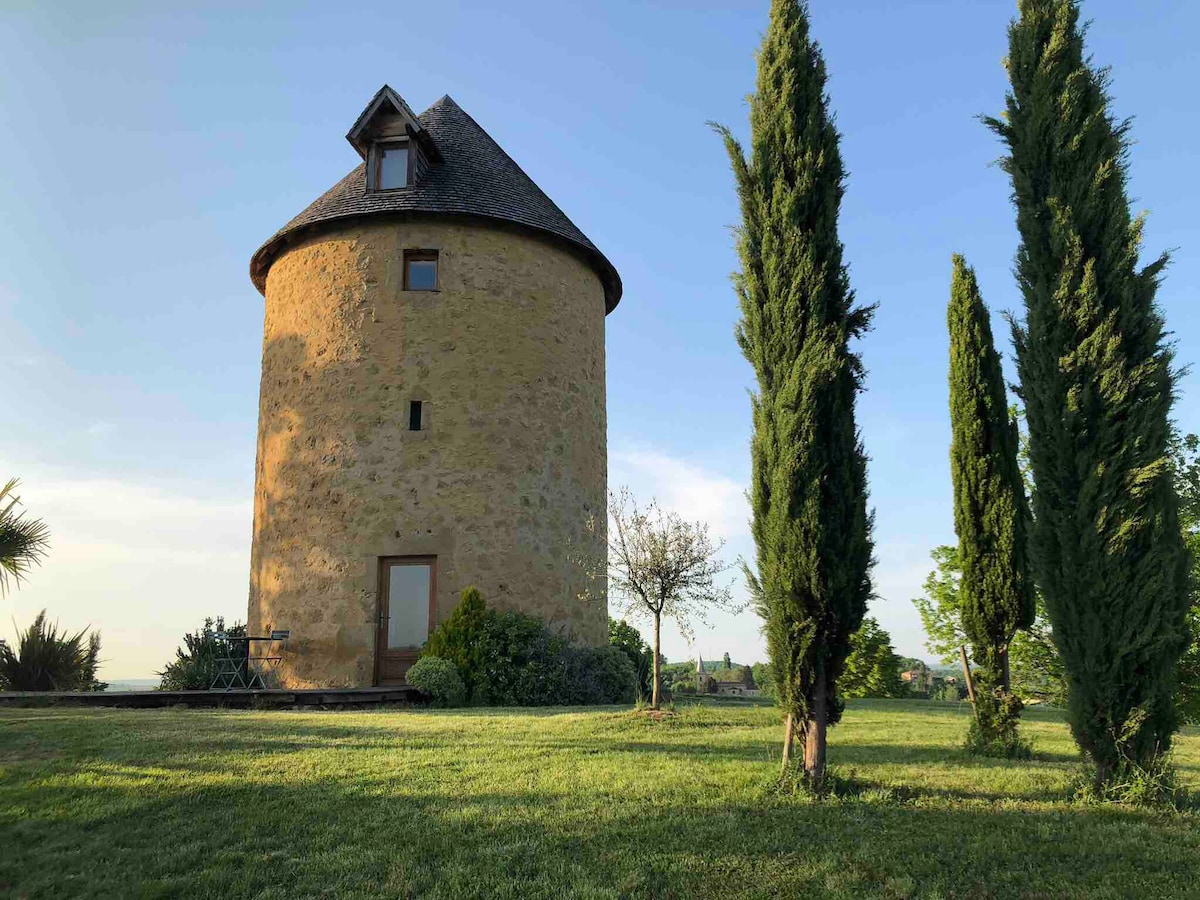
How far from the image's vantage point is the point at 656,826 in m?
5.99

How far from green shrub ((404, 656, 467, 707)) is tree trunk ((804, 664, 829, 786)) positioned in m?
8.15

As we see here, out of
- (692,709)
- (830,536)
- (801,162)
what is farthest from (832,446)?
(692,709)

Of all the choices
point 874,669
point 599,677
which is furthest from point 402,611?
point 874,669

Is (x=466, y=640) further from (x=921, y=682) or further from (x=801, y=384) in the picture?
(x=921, y=682)

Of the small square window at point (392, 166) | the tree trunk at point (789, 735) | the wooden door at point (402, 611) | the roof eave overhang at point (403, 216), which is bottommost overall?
the tree trunk at point (789, 735)

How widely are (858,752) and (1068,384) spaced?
15.1 ft

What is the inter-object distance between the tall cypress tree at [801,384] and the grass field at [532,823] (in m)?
1.25

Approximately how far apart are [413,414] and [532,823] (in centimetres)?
1154

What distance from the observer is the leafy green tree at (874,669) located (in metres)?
27.1

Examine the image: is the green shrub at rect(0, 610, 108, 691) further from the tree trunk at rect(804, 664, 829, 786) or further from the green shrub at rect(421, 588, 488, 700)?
the tree trunk at rect(804, 664, 829, 786)

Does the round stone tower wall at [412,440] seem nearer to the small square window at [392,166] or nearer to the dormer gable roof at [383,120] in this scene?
the small square window at [392,166]

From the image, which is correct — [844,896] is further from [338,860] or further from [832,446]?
[832,446]

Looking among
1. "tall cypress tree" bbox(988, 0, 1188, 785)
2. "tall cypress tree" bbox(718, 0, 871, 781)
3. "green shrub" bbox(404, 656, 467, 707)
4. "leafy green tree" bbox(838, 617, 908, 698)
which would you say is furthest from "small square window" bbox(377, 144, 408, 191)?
"leafy green tree" bbox(838, 617, 908, 698)

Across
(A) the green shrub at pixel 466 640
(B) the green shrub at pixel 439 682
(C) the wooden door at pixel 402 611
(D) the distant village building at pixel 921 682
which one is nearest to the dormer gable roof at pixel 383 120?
(C) the wooden door at pixel 402 611
